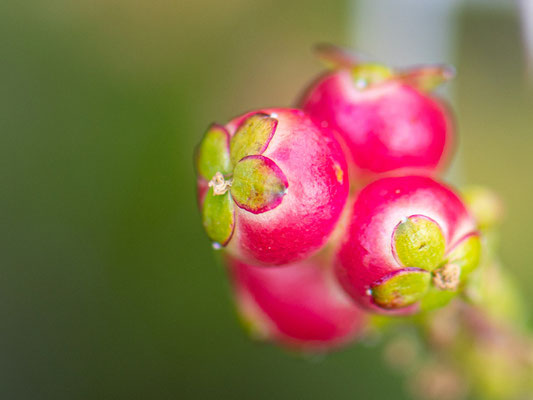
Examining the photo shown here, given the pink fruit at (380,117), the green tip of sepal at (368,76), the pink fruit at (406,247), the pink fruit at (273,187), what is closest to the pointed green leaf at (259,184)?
the pink fruit at (273,187)

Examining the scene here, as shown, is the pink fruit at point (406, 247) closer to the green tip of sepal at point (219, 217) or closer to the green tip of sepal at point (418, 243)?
the green tip of sepal at point (418, 243)

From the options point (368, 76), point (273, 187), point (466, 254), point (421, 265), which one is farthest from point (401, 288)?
point (368, 76)

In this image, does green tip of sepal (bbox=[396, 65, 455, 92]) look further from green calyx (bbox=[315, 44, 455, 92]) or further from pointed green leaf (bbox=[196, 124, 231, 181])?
pointed green leaf (bbox=[196, 124, 231, 181])

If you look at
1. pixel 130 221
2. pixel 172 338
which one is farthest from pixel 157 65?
pixel 172 338

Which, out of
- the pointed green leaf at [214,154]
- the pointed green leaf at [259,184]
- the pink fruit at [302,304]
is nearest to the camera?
the pointed green leaf at [259,184]

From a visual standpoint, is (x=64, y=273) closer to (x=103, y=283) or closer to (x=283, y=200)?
(x=103, y=283)

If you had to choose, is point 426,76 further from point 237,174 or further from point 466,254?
point 237,174

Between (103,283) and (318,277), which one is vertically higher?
(318,277)

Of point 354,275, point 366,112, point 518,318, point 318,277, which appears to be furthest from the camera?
point 518,318
